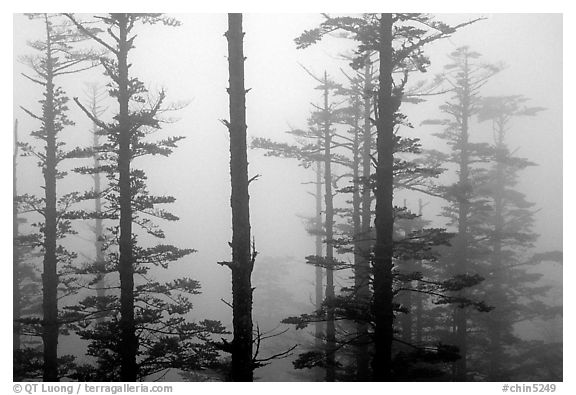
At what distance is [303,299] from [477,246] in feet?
112

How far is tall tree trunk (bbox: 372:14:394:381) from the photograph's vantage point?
7688 millimetres

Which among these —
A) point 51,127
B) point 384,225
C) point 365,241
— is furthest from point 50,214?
point 365,241

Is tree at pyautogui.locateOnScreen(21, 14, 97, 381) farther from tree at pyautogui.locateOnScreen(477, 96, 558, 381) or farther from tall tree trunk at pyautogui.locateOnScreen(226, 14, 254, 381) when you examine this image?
tree at pyautogui.locateOnScreen(477, 96, 558, 381)

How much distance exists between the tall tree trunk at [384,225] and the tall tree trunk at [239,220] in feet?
10.2

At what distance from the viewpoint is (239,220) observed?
5953mm

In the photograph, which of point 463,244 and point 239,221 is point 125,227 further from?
point 463,244

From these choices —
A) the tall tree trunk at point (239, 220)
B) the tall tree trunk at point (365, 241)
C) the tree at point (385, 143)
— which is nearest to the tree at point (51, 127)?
the tall tree trunk at point (239, 220)

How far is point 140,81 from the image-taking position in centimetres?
998

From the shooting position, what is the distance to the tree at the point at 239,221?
19.0ft

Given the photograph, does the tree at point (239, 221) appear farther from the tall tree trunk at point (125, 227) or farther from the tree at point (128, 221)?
the tall tree trunk at point (125, 227)

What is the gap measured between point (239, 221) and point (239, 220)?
0.05ft

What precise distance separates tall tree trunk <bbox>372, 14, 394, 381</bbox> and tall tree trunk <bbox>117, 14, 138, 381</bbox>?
6283mm

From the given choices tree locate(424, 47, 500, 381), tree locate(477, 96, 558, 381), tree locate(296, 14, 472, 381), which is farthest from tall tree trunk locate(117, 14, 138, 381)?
tree locate(477, 96, 558, 381)

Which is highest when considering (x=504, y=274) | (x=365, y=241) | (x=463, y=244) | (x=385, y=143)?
(x=385, y=143)
